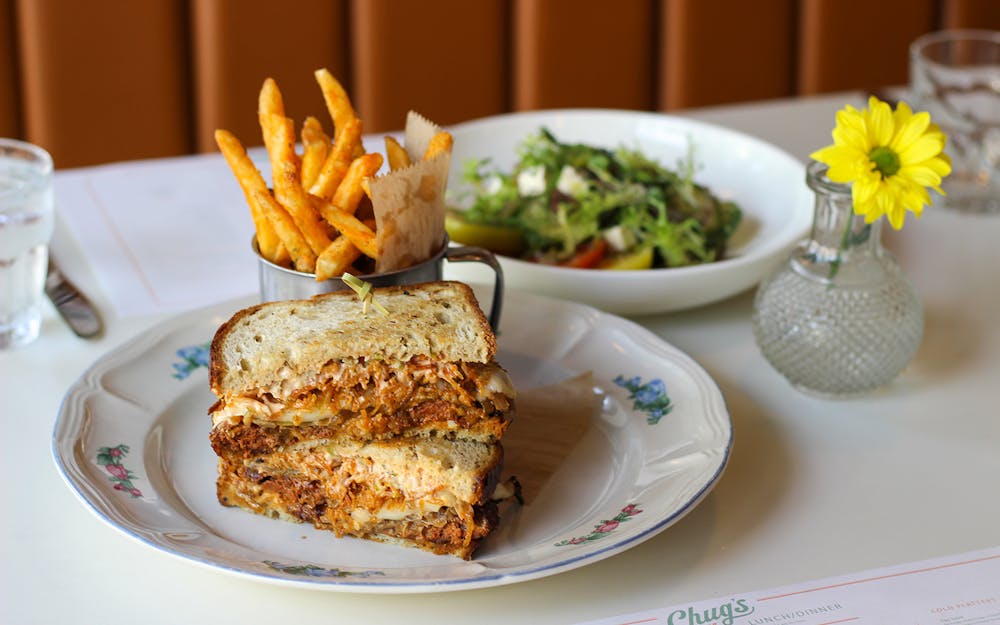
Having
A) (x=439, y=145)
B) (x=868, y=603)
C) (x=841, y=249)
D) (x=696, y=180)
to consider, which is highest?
(x=439, y=145)

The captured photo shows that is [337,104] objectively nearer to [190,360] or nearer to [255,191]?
[255,191]

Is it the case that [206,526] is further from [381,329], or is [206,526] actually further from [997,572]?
[997,572]

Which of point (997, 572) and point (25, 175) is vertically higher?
point (25, 175)

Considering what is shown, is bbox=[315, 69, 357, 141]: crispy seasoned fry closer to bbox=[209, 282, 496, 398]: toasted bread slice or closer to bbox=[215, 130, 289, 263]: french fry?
bbox=[215, 130, 289, 263]: french fry

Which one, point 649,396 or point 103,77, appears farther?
point 103,77

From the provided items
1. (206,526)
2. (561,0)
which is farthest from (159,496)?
(561,0)

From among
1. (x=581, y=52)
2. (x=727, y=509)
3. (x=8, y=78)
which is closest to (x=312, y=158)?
(x=727, y=509)

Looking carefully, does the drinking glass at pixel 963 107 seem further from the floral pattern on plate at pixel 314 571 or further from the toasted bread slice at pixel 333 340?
the floral pattern on plate at pixel 314 571

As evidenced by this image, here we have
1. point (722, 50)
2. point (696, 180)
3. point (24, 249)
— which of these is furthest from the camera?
point (722, 50)
